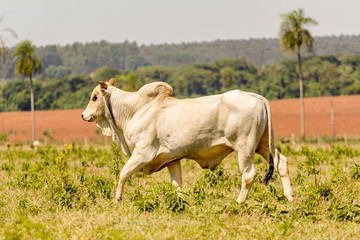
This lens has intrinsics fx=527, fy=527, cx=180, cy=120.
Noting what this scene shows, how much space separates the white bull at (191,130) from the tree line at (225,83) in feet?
181

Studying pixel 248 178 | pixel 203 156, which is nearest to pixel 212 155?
pixel 203 156

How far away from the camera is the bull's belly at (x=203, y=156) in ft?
20.6

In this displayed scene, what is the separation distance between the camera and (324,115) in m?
56.4

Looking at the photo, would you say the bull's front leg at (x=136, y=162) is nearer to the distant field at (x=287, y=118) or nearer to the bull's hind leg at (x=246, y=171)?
the bull's hind leg at (x=246, y=171)

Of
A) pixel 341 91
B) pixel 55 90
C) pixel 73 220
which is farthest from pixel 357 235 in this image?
pixel 55 90

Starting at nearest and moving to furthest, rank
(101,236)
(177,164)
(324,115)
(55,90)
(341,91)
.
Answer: (101,236) → (177,164) → (324,115) → (341,91) → (55,90)

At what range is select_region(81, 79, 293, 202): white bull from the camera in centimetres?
608

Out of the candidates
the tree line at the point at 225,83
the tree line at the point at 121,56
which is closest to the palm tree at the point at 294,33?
the tree line at the point at 225,83

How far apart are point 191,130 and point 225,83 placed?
→ 248 ft

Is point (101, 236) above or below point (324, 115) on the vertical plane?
above

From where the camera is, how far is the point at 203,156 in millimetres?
6359

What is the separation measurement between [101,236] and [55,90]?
71.8 m

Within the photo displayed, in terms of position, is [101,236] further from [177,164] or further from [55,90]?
[55,90]

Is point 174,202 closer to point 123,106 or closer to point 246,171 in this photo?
point 246,171
